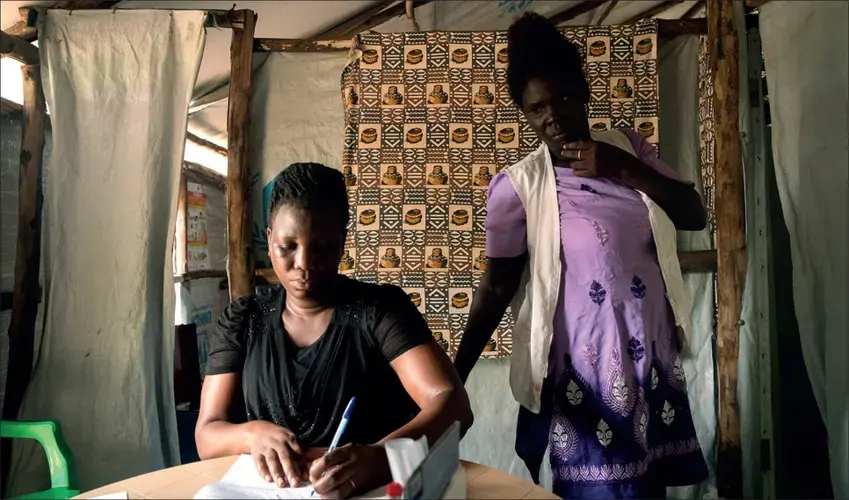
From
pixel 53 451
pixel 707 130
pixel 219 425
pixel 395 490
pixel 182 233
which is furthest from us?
pixel 182 233

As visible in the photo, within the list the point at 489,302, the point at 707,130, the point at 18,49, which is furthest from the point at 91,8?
the point at 707,130

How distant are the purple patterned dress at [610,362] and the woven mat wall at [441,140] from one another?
0.58 metres

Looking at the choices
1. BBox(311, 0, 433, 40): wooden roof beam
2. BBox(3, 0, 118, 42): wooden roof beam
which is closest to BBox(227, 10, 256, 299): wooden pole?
BBox(311, 0, 433, 40): wooden roof beam

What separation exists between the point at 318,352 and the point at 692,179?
4.65 ft

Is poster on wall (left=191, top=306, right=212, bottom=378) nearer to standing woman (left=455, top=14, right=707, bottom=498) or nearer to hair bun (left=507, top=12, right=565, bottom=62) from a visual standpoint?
standing woman (left=455, top=14, right=707, bottom=498)

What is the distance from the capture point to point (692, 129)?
186 cm

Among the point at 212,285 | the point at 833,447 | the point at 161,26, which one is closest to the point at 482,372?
the point at 833,447

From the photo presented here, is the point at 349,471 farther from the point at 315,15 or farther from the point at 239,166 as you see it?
the point at 315,15

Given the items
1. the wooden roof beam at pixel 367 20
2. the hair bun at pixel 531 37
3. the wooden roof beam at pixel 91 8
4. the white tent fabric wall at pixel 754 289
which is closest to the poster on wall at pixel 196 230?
the wooden roof beam at pixel 91 8

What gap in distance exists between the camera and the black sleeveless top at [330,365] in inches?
39.9

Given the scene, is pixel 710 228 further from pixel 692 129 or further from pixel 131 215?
pixel 131 215

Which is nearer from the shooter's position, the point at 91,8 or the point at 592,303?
the point at 592,303

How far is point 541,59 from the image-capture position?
1282 mm

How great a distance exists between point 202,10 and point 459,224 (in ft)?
3.53
